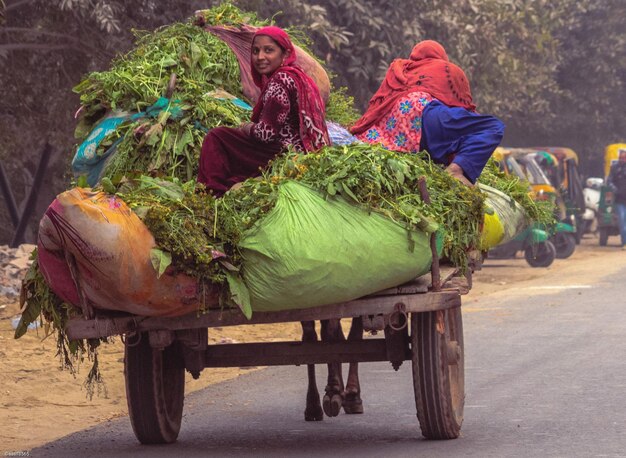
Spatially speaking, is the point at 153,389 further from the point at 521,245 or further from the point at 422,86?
the point at 521,245

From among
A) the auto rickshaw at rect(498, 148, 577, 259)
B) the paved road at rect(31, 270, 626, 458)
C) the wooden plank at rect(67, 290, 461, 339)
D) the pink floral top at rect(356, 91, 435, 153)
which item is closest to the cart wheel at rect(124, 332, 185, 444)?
the paved road at rect(31, 270, 626, 458)

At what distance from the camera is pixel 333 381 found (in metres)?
7.59

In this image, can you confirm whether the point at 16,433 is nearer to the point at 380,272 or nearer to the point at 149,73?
the point at 149,73

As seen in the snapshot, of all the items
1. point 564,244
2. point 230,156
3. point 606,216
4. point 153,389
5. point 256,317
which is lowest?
point 564,244

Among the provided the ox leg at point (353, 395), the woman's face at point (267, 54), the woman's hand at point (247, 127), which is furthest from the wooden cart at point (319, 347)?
the woman's face at point (267, 54)

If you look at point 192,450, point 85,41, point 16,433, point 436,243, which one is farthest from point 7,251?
point 436,243

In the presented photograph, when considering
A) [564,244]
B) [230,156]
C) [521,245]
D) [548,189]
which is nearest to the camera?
[230,156]

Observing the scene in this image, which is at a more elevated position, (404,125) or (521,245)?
(404,125)

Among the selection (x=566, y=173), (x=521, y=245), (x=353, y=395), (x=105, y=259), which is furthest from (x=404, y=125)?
(x=566, y=173)

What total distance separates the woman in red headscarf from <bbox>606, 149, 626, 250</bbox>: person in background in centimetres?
2091

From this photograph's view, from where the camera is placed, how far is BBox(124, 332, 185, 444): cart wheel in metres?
6.77

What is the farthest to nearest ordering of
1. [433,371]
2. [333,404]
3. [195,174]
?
1. [333,404]
2. [195,174]
3. [433,371]

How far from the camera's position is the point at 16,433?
800 centimetres

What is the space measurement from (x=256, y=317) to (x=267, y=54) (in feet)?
5.72
